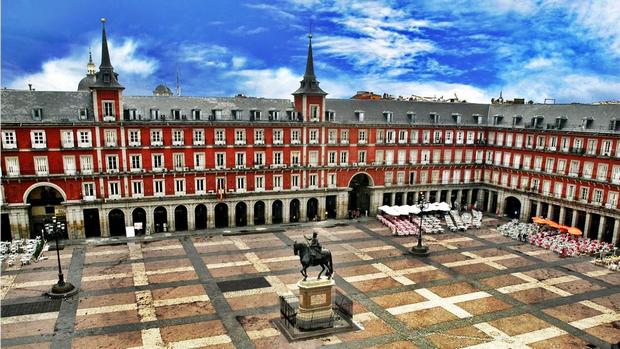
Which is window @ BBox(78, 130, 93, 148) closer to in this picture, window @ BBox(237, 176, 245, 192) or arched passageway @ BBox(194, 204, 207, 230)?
arched passageway @ BBox(194, 204, 207, 230)

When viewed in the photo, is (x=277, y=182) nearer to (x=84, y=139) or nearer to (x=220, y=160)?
(x=220, y=160)

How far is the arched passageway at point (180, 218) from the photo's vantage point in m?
56.4

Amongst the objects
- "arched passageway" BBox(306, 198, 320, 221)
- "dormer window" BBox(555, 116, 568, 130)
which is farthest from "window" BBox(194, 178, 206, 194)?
"dormer window" BBox(555, 116, 568, 130)

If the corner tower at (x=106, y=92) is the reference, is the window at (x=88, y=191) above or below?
below

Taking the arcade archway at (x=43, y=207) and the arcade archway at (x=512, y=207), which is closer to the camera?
the arcade archway at (x=43, y=207)

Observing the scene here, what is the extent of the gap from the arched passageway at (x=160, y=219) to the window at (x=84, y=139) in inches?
432

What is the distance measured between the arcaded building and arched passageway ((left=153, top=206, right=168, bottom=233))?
18 cm

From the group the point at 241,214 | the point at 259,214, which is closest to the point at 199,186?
the point at 241,214

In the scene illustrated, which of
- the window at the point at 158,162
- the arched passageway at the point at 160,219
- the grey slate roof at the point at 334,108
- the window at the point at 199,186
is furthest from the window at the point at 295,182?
the window at the point at 158,162

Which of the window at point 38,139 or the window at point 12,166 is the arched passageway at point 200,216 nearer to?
the window at point 38,139

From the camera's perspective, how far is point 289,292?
120 feet

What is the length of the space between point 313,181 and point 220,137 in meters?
14.4

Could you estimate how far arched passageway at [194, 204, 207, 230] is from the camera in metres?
57.6

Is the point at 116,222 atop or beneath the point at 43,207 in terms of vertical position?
beneath
